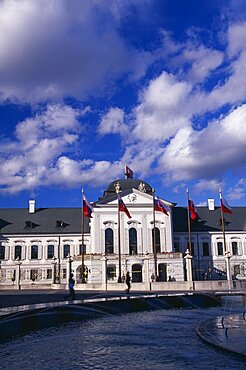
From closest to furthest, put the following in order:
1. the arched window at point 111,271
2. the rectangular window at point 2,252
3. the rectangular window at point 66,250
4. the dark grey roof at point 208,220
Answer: the arched window at point 111,271 < the rectangular window at point 2,252 < the rectangular window at point 66,250 < the dark grey roof at point 208,220

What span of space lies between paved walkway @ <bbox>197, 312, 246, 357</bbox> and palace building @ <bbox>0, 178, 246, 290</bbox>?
40.0m

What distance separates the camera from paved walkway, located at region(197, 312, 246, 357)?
8898 mm

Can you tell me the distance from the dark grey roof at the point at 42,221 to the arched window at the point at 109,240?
604 cm

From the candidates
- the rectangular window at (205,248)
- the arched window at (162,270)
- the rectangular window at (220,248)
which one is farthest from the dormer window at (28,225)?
the rectangular window at (220,248)

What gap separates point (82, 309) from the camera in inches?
685

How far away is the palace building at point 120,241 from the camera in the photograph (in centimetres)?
5338

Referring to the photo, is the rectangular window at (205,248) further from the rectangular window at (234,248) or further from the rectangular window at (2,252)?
the rectangular window at (2,252)

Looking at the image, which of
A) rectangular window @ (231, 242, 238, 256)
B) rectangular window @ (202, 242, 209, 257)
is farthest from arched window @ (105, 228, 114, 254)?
rectangular window @ (231, 242, 238, 256)

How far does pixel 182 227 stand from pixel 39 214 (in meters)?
22.6

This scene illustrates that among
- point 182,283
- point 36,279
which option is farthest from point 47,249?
point 182,283

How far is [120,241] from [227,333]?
44785 mm

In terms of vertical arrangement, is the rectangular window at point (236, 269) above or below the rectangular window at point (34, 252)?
below

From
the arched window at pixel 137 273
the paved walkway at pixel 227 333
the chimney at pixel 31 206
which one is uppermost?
the chimney at pixel 31 206

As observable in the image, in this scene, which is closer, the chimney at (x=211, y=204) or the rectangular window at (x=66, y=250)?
the rectangular window at (x=66, y=250)
